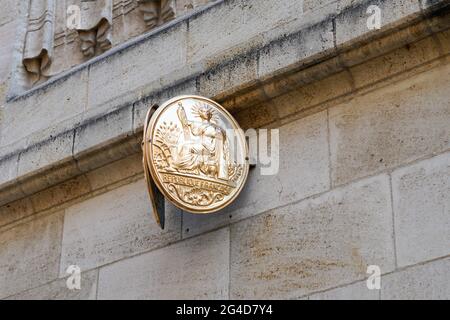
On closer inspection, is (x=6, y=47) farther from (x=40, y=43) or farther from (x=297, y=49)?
(x=297, y=49)

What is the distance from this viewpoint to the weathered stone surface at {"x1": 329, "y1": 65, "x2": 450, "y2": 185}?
22.3 feet

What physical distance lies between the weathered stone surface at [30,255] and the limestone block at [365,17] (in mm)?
2109

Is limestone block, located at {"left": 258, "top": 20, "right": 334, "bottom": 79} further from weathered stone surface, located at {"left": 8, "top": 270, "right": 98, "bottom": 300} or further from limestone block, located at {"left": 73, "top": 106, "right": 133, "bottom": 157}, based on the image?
weathered stone surface, located at {"left": 8, "top": 270, "right": 98, "bottom": 300}

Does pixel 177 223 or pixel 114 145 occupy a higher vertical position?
pixel 114 145

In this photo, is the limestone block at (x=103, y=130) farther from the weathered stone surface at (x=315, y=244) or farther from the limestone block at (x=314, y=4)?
the limestone block at (x=314, y=4)

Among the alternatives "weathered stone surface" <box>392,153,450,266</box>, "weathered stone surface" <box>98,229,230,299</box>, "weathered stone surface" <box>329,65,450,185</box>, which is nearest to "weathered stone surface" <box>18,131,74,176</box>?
"weathered stone surface" <box>98,229,230,299</box>

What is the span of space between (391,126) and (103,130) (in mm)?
1785

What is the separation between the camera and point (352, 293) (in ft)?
21.9

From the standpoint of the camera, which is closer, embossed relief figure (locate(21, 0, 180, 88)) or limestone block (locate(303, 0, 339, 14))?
limestone block (locate(303, 0, 339, 14))

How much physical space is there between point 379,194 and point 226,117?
1025mm

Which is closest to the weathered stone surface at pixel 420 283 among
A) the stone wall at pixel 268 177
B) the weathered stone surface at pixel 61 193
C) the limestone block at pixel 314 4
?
the stone wall at pixel 268 177

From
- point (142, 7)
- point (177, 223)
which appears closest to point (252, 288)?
point (177, 223)

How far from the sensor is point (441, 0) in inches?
267
